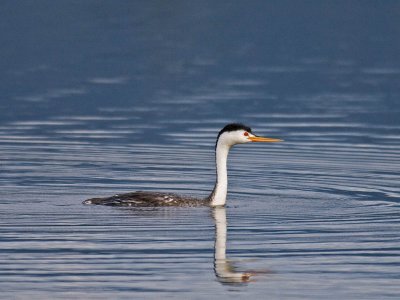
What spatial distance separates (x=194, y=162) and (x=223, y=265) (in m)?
7.61

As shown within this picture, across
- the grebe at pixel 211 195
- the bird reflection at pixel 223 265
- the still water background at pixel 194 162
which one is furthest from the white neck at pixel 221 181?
the bird reflection at pixel 223 265

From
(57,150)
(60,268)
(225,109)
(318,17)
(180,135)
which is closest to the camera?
(60,268)

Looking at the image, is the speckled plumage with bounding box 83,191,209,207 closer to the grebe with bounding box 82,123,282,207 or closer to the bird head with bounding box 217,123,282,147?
the grebe with bounding box 82,123,282,207

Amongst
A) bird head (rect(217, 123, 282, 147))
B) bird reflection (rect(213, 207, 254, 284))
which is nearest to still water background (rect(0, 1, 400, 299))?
bird reflection (rect(213, 207, 254, 284))

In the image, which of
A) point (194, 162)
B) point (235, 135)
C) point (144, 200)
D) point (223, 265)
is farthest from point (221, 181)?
point (223, 265)

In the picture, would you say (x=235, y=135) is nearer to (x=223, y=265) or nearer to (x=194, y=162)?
(x=194, y=162)

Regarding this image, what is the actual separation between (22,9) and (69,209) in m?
39.2

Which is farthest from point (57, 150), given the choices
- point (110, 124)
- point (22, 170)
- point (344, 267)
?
point (344, 267)

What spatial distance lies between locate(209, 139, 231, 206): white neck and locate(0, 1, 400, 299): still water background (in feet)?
0.66

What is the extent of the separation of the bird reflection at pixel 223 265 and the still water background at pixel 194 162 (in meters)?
0.10

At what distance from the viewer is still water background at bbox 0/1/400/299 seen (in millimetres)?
19391

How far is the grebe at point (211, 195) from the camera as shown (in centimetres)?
2352

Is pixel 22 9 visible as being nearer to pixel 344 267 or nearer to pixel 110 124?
pixel 110 124

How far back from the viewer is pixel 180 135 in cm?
3092
